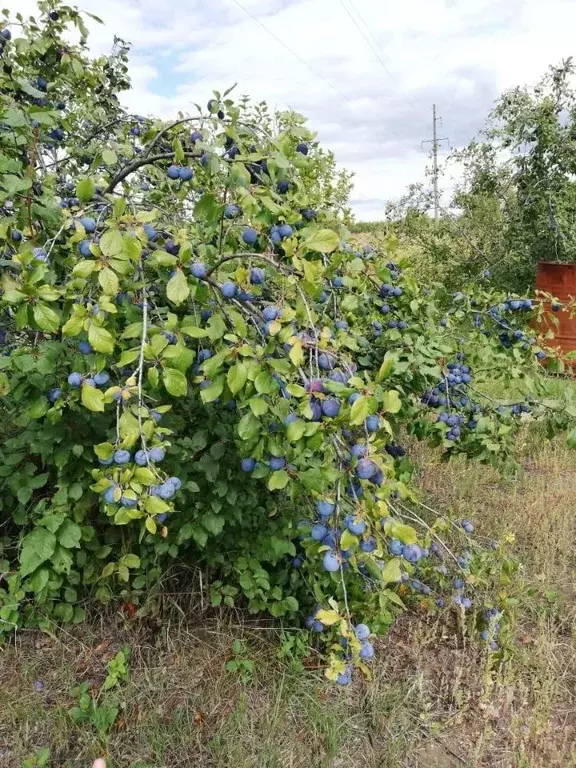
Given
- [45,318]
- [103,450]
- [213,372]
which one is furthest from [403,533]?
[45,318]

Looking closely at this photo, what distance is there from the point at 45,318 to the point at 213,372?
37 centimetres

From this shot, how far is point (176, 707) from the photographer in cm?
186

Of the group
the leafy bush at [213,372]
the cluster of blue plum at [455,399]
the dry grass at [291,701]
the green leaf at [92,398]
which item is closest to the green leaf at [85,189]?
the leafy bush at [213,372]

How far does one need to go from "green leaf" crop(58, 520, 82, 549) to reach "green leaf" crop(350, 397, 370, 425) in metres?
1.16

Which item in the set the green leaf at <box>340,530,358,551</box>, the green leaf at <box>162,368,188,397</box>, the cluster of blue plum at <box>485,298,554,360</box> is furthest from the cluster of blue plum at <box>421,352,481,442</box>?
the green leaf at <box>162,368,188,397</box>

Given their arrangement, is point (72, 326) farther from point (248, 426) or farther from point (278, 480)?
point (278, 480)

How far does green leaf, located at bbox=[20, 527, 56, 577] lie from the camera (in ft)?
5.79

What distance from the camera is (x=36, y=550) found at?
1782mm

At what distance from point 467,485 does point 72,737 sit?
2.19 m

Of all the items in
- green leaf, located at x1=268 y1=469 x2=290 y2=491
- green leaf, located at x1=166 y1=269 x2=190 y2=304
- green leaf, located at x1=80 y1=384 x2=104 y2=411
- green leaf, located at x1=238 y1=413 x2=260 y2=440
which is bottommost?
green leaf, located at x1=268 y1=469 x2=290 y2=491

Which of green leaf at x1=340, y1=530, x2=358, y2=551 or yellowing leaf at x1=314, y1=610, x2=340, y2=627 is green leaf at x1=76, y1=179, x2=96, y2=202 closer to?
green leaf at x1=340, y1=530, x2=358, y2=551

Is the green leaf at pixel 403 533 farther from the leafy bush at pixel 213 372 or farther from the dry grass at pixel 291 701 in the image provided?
the dry grass at pixel 291 701

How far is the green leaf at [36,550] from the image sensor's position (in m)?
1.77

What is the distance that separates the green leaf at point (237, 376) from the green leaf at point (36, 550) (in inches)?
38.2
